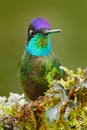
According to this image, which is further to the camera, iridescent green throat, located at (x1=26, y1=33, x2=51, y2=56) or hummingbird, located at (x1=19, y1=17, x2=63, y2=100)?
iridescent green throat, located at (x1=26, y1=33, x2=51, y2=56)

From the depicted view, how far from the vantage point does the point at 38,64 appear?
3250 millimetres

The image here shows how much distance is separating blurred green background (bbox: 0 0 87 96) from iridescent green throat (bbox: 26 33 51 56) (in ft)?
11.2

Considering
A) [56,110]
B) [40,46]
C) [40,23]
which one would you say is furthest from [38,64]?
[56,110]

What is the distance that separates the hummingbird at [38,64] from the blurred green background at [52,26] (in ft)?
11.2

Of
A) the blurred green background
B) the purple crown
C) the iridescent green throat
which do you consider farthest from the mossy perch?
the blurred green background

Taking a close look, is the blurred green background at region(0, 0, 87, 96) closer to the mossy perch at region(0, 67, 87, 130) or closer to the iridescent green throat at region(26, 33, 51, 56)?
the iridescent green throat at region(26, 33, 51, 56)

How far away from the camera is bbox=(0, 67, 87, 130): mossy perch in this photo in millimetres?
2277

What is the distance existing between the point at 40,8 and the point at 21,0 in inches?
16.4

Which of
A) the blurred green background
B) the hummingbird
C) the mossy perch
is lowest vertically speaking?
the mossy perch

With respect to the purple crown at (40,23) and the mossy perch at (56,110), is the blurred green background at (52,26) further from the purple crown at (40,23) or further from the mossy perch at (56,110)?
the mossy perch at (56,110)

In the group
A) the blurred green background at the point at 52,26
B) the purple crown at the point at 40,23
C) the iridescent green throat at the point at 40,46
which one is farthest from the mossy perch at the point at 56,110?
Answer: the blurred green background at the point at 52,26

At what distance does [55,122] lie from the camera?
2.33m

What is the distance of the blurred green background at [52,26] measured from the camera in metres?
7.05

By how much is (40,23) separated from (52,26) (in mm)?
4129
